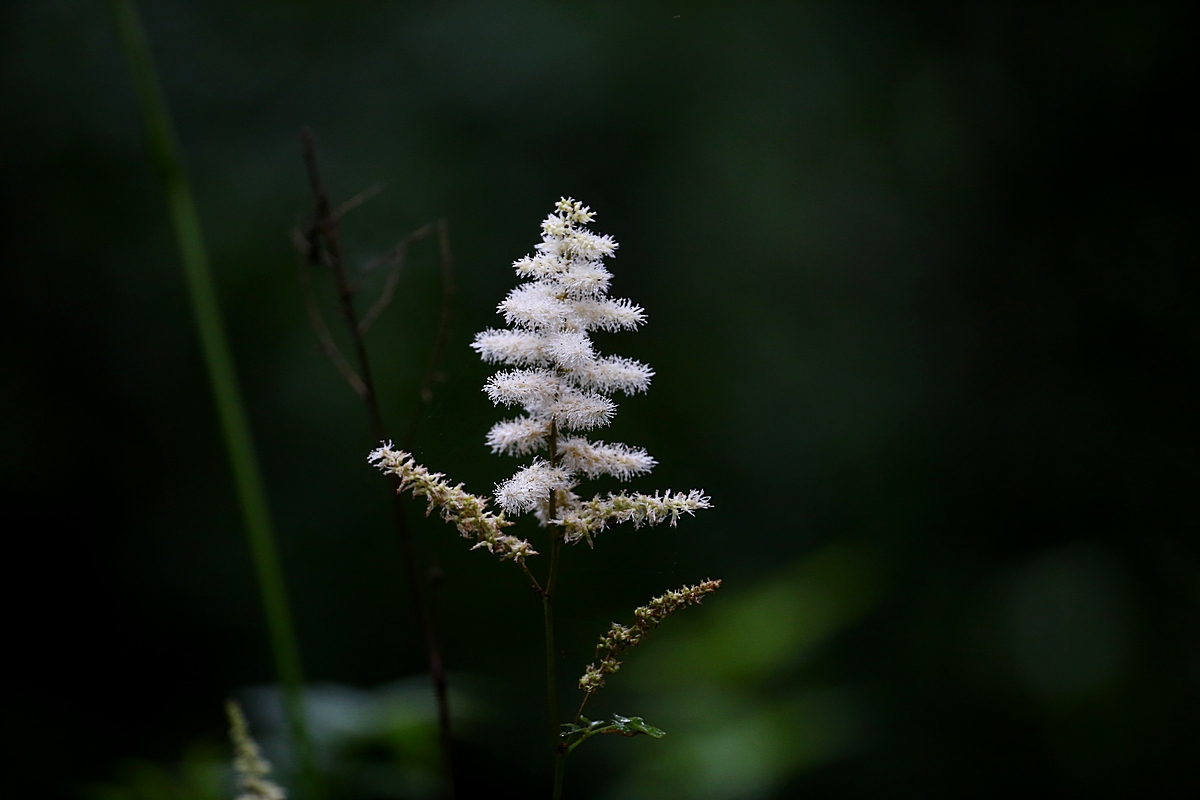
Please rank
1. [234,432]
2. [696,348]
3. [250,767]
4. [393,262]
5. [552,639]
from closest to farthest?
1. [552,639]
2. [234,432]
3. [250,767]
4. [393,262]
5. [696,348]

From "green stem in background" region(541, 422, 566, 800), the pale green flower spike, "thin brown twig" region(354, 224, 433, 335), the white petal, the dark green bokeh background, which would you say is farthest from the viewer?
the dark green bokeh background

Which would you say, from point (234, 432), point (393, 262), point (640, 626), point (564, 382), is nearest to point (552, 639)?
point (640, 626)

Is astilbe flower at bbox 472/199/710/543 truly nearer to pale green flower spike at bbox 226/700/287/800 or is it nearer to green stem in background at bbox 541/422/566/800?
green stem in background at bbox 541/422/566/800

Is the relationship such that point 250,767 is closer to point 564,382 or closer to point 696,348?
point 564,382

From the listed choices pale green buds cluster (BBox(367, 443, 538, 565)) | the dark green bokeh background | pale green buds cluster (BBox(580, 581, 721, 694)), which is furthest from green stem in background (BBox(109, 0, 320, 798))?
the dark green bokeh background

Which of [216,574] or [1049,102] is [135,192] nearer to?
[216,574]

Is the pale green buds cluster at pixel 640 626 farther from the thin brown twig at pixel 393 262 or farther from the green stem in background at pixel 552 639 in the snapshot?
the thin brown twig at pixel 393 262

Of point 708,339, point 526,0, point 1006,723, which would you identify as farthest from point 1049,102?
point 1006,723
